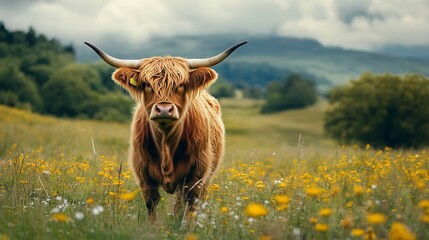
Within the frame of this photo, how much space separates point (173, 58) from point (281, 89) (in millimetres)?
105828

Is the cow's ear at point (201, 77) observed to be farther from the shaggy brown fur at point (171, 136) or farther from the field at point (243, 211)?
the field at point (243, 211)

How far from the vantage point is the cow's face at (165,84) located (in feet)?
18.2

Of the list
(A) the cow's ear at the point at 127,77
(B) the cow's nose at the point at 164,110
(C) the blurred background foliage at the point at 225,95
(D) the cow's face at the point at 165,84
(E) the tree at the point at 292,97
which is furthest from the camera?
(E) the tree at the point at 292,97

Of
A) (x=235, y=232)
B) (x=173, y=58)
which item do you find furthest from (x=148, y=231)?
(x=173, y=58)

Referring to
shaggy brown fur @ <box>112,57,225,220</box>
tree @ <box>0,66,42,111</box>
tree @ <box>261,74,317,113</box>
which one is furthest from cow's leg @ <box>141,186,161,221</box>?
tree @ <box>261,74,317,113</box>

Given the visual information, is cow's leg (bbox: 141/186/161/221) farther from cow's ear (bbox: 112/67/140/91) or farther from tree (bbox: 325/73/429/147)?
tree (bbox: 325/73/429/147)

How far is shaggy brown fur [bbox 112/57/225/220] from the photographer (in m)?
5.89

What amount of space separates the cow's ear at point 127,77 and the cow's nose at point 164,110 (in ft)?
2.35

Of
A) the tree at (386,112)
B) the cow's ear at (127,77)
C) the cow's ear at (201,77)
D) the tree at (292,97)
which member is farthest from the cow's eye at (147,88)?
→ the tree at (292,97)

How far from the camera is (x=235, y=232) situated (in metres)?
4.36

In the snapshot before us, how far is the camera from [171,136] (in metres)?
6.04

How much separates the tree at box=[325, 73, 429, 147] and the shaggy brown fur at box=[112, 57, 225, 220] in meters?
32.3

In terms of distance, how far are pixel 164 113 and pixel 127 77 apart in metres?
1.05

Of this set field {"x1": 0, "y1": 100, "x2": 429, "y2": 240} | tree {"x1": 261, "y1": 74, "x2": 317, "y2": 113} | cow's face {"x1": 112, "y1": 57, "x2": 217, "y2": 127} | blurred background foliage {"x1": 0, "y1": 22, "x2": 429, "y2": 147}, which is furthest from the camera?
tree {"x1": 261, "y1": 74, "x2": 317, "y2": 113}
